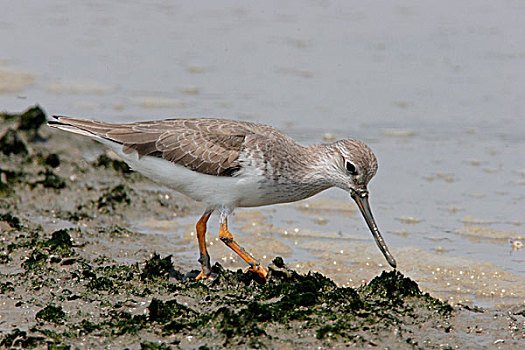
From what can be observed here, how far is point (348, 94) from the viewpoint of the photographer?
11641 millimetres

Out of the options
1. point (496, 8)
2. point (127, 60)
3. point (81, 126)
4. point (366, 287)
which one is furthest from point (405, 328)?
point (496, 8)

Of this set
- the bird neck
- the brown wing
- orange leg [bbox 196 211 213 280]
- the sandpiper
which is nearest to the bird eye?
the sandpiper

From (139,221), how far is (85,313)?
265 centimetres

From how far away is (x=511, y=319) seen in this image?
5469 mm

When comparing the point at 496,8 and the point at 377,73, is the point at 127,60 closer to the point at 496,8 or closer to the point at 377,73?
the point at 377,73

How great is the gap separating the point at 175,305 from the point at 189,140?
188 centimetres

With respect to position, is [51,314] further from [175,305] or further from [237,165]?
[237,165]

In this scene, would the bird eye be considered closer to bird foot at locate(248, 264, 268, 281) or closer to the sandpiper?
the sandpiper

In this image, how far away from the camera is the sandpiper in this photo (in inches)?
253

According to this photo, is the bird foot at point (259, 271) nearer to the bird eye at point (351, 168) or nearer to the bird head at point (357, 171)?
the bird head at point (357, 171)

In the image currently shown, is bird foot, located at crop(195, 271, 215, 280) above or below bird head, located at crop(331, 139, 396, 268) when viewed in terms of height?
below

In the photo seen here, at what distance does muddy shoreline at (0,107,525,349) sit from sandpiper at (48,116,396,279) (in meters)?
0.60

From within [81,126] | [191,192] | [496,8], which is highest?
[496,8]

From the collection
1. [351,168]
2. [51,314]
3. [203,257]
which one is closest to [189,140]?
[203,257]
